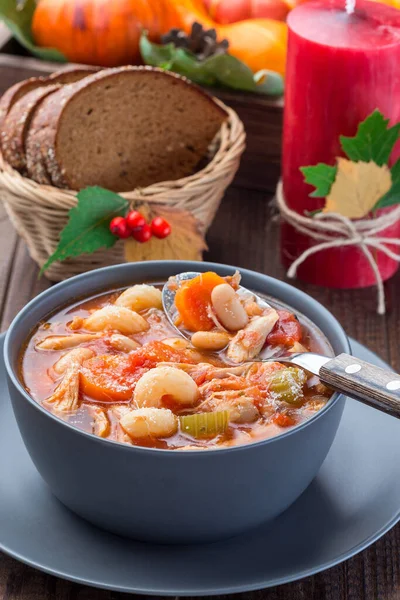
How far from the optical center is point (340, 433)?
1.34 metres

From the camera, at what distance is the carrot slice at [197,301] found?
4.39 ft

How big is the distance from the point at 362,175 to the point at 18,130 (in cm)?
79

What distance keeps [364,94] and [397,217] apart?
314mm

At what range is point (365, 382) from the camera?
3.62 ft

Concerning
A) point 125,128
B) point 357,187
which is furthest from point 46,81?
point 357,187

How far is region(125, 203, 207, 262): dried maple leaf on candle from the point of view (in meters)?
1.90

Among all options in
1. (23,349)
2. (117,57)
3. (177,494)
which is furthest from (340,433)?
(117,57)

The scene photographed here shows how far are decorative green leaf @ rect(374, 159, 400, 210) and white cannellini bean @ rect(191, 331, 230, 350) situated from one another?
2.61 feet

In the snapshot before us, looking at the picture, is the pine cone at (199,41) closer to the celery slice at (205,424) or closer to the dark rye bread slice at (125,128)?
the dark rye bread slice at (125,128)

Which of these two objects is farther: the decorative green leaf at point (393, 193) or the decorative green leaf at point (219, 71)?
the decorative green leaf at point (219, 71)

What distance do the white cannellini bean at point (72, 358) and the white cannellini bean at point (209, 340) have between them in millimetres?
154

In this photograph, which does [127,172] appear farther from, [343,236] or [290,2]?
[290,2]

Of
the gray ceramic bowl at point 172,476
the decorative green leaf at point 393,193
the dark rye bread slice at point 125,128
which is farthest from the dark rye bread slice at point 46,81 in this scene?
the gray ceramic bowl at point 172,476

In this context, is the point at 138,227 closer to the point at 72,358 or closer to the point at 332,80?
the point at 332,80
